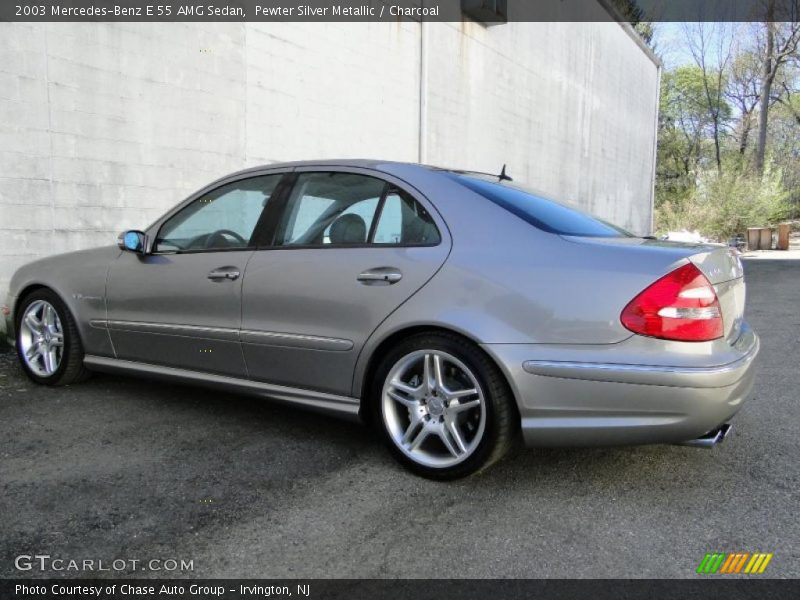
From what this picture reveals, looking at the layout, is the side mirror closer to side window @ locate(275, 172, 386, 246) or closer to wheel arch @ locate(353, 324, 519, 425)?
side window @ locate(275, 172, 386, 246)

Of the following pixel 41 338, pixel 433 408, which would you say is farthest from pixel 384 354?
pixel 41 338

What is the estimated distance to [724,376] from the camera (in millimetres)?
2646

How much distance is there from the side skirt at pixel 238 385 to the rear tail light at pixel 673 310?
138 centimetres

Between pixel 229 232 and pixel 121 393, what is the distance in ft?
4.76

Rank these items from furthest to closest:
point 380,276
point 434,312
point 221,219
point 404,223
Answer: point 221,219 < point 404,223 < point 380,276 < point 434,312

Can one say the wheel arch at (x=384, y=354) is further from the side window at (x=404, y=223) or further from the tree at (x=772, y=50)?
the tree at (x=772, y=50)

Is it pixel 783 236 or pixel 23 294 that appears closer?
pixel 23 294

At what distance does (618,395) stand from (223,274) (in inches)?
85.8

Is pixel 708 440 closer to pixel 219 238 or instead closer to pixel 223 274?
pixel 223 274

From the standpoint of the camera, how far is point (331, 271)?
3.30m

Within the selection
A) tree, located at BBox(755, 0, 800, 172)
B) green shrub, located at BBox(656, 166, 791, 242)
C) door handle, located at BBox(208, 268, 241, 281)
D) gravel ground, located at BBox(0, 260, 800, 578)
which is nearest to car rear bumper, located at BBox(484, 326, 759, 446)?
gravel ground, located at BBox(0, 260, 800, 578)

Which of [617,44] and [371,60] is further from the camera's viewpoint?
[617,44]

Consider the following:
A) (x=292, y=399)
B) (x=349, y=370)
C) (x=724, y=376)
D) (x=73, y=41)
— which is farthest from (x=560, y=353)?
(x=73, y=41)

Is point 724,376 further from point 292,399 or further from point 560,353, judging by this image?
point 292,399
